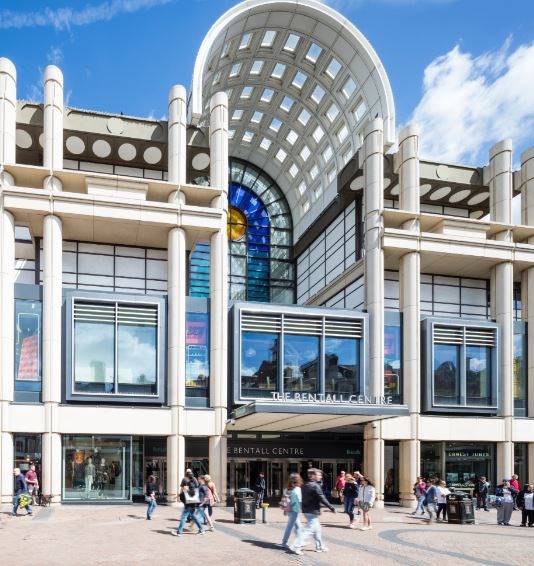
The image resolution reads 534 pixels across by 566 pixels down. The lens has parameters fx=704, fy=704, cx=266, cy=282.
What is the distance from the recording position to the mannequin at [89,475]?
29922 mm

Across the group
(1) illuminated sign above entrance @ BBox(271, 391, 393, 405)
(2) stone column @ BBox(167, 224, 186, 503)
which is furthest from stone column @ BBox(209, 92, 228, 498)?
(1) illuminated sign above entrance @ BBox(271, 391, 393, 405)

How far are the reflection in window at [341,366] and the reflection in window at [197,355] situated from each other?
6.00 m

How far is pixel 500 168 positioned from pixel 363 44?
36.0ft

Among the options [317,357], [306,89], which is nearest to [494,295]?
[317,357]

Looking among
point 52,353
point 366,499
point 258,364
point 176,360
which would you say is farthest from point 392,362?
point 52,353

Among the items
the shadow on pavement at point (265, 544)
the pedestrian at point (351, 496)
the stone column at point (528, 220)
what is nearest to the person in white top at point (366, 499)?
the pedestrian at point (351, 496)

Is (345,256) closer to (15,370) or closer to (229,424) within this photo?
(229,424)

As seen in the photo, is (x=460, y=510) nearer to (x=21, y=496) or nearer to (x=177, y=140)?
(x=21, y=496)

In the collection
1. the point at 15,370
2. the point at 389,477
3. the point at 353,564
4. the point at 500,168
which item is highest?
the point at 500,168

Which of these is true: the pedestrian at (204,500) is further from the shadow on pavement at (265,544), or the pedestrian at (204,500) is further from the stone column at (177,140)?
the stone column at (177,140)

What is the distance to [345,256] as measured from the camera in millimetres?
41688

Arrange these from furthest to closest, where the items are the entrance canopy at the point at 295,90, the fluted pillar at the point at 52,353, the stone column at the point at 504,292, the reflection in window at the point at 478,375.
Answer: the entrance canopy at the point at 295,90 < the reflection in window at the point at 478,375 < the stone column at the point at 504,292 < the fluted pillar at the point at 52,353

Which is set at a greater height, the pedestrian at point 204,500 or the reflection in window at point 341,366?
the reflection in window at point 341,366

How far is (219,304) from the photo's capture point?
3275 cm
